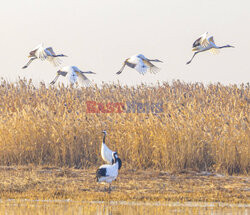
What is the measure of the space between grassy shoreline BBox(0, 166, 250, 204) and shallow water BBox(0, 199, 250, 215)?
0.36 metres

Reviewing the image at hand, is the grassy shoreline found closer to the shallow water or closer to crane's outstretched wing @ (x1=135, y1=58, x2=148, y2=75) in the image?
the shallow water

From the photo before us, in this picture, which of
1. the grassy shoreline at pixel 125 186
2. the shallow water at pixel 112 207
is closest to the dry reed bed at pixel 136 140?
the grassy shoreline at pixel 125 186

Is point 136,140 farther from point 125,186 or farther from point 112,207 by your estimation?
point 112,207

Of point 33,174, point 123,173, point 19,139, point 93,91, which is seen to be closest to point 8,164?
point 19,139

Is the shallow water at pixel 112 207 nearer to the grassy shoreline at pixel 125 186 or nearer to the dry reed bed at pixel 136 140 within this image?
the grassy shoreline at pixel 125 186

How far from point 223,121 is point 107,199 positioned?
5489 mm

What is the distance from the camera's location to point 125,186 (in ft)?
34.9

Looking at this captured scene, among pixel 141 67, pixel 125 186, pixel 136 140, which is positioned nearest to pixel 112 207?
pixel 125 186

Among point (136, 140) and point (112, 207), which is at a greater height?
point (136, 140)

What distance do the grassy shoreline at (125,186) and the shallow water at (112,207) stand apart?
0.36m

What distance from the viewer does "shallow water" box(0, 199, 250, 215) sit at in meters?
7.98

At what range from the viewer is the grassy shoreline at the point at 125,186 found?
933cm

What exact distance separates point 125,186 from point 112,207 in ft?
7.36

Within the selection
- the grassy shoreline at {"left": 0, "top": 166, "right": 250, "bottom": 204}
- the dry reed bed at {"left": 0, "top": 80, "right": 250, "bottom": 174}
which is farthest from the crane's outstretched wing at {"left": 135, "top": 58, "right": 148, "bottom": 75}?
the grassy shoreline at {"left": 0, "top": 166, "right": 250, "bottom": 204}
